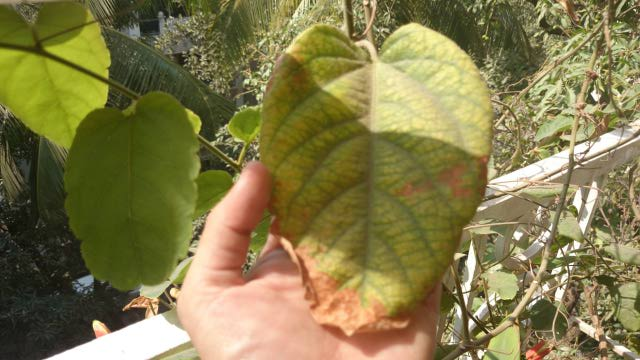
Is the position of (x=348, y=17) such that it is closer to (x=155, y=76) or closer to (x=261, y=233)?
(x=261, y=233)

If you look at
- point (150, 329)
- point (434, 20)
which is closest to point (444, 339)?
point (150, 329)

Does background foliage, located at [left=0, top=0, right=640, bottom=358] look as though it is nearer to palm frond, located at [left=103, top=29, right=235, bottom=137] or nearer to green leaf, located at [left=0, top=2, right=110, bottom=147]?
palm frond, located at [left=103, top=29, right=235, bottom=137]

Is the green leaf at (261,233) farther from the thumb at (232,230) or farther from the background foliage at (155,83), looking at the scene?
the background foliage at (155,83)

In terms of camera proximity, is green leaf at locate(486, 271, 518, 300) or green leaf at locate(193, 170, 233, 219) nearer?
green leaf at locate(193, 170, 233, 219)

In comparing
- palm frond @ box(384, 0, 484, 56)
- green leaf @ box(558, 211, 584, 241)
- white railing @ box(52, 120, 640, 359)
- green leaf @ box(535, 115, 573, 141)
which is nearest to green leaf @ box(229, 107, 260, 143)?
white railing @ box(52, 120, 640, 359)

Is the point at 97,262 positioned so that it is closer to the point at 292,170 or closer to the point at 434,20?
the point at 292,170

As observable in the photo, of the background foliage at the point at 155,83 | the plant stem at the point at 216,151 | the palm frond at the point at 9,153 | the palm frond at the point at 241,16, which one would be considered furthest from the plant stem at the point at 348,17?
the palm frond at the point at 9,153

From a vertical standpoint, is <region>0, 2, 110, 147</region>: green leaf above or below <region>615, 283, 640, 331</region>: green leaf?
above
